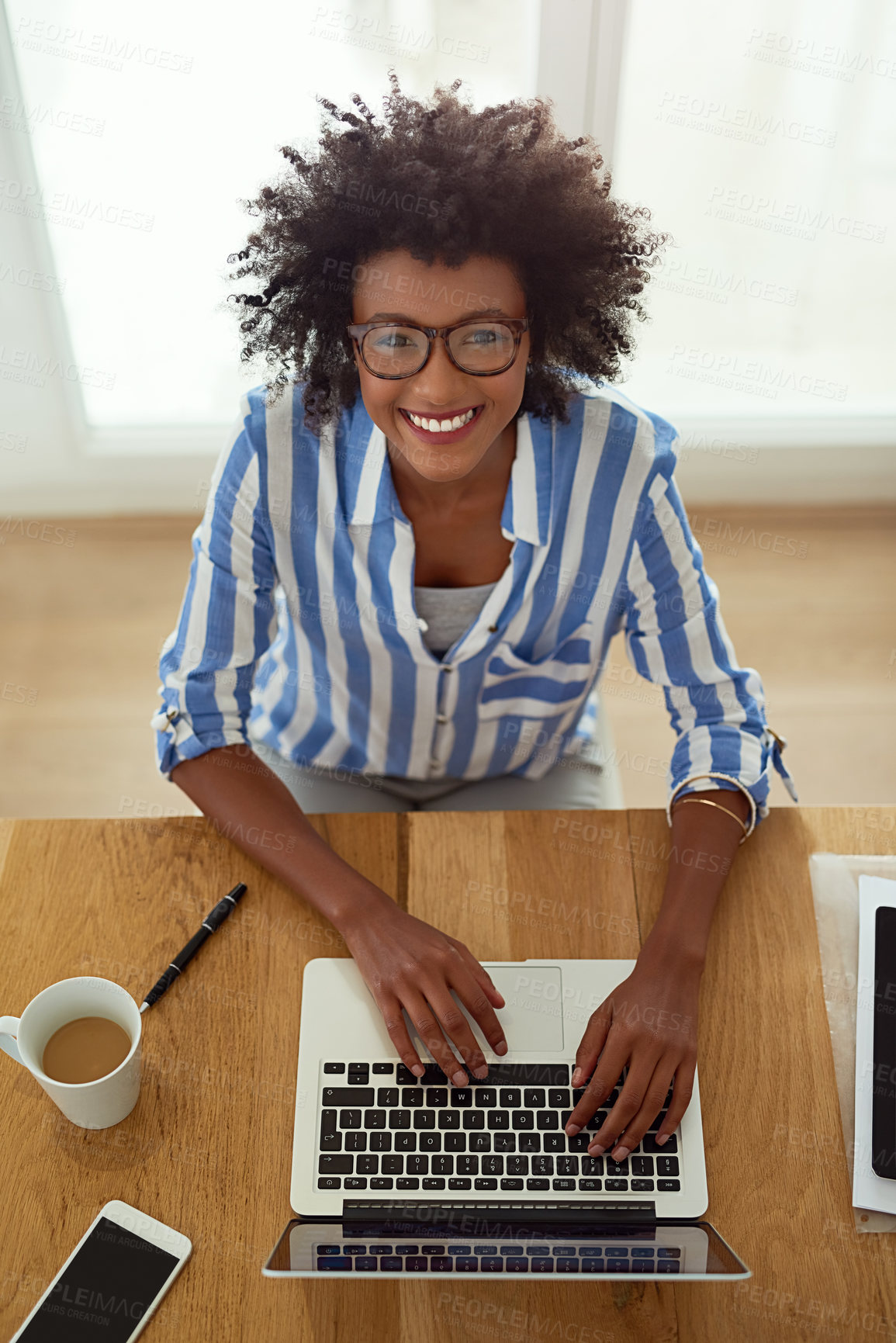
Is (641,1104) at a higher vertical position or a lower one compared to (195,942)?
lower

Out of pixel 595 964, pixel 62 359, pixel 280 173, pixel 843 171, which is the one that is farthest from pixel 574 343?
pixel 62 359

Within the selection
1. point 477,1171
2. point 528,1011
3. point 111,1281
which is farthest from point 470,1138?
point 111,1281

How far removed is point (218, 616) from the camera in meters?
1.31

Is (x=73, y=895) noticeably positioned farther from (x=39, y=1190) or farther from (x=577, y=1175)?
(x=577, y=1175)

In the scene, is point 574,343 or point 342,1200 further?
point 574,343

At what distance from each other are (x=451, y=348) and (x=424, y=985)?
0.65 m

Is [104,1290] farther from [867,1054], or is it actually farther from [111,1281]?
[867,1054]

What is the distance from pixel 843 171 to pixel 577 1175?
209 centimetres

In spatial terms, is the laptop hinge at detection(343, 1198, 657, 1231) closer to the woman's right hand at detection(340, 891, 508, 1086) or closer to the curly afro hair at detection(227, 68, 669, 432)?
the woman's right hand at detection(340, 891, 508, 1086)

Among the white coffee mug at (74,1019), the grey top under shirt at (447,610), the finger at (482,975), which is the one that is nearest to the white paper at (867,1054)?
the finger at (482,975)

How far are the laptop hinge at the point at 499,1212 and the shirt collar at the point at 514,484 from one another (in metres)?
0.72

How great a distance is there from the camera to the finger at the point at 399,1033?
1028mm

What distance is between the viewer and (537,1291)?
941 millimetres

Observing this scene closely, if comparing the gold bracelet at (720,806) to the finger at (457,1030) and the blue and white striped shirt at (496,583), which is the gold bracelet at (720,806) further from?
the finger at (457,1030)
